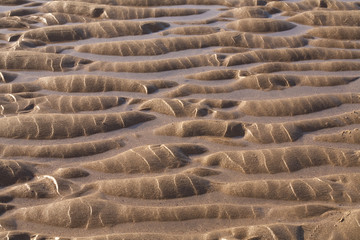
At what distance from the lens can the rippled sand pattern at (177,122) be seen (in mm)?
3873

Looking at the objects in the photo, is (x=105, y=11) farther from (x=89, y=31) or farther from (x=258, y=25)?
(x=258, y=25)

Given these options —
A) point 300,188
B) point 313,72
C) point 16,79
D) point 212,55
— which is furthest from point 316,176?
point 16,79

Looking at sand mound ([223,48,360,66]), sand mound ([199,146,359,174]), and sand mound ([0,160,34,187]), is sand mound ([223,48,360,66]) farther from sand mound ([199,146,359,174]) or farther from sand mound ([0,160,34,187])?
sand mound ([0,160,34,187])

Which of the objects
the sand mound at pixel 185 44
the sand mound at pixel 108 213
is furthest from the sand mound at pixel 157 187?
the sand mound at pixel 185 44

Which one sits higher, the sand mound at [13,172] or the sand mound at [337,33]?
the sand mound at [337,33]

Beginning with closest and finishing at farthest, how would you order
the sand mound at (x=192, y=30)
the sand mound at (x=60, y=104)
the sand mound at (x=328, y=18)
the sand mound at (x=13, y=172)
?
1. the sand mound at (x=13, y=172)
2. the sand mound at (x=60, y=104)
3. the sand mound at (x=192, y=30)
4. the sand mound at (x=328, y=18)

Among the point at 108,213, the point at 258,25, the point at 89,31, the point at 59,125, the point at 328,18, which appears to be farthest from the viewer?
the point at 328,18

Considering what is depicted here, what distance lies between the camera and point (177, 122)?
16.9 ft

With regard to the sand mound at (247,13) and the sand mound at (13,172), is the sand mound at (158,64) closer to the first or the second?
the sand mound at (247,13)

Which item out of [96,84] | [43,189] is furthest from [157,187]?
[96,84]

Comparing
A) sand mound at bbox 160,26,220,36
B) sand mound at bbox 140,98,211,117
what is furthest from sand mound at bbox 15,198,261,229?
sand mound at bbox 160,26,220,36

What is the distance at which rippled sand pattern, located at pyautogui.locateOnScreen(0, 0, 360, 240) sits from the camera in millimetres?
3873

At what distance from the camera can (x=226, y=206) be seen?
3.96 meters

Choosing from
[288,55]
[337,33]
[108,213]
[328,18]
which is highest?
[328,18]
